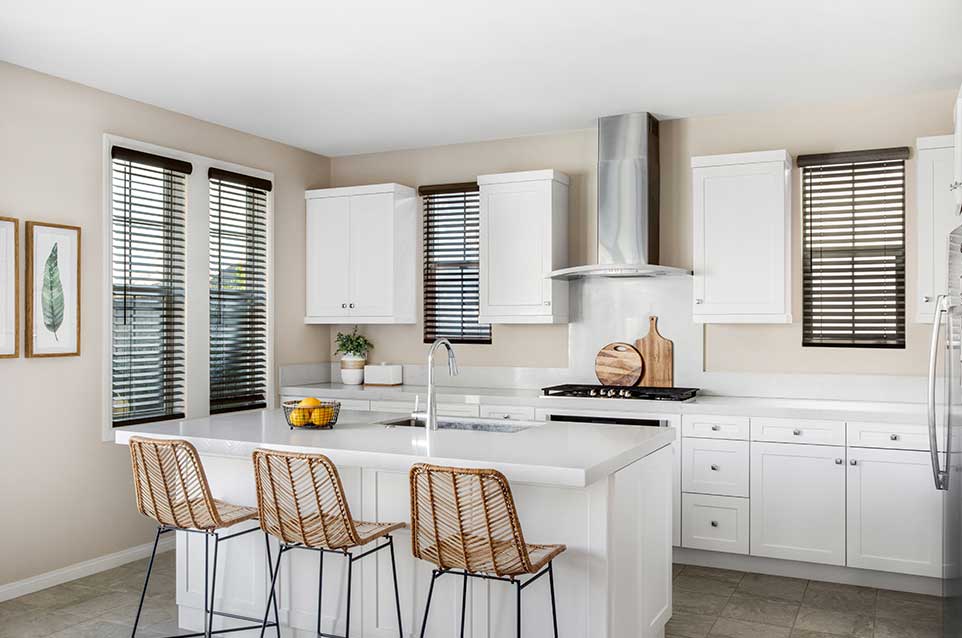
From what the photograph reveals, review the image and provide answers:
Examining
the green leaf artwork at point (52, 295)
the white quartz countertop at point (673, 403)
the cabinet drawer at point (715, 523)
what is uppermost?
the green leaf artwork at point (52, 295)

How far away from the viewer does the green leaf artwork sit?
4.35 m

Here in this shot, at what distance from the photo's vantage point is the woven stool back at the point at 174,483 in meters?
3.19

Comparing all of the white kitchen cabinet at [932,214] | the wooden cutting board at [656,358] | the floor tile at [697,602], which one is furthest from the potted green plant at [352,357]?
the white kitchen cabinet at [932,214]

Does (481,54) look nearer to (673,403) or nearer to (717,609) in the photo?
(673,403)

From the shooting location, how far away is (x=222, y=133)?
5535 millimetres

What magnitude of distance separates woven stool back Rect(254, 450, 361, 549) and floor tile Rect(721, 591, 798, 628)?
2.09 metres

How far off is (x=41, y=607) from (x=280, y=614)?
147 cm

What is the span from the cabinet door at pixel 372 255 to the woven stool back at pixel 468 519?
332cm

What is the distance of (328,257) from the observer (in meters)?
6.18

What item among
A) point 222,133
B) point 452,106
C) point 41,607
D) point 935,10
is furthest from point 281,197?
point 935,10

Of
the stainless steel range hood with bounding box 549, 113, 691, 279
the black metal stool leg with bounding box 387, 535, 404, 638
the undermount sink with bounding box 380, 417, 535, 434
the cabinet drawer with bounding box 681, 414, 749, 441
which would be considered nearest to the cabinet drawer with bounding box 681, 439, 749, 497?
the cabinet drawer with bounding box 681, 414, 749, 441

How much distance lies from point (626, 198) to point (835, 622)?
8.72ft

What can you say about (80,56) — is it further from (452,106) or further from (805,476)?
(805,476)

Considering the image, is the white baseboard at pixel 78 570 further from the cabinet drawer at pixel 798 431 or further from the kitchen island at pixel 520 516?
the cabinet drawer at pixel 798 431
